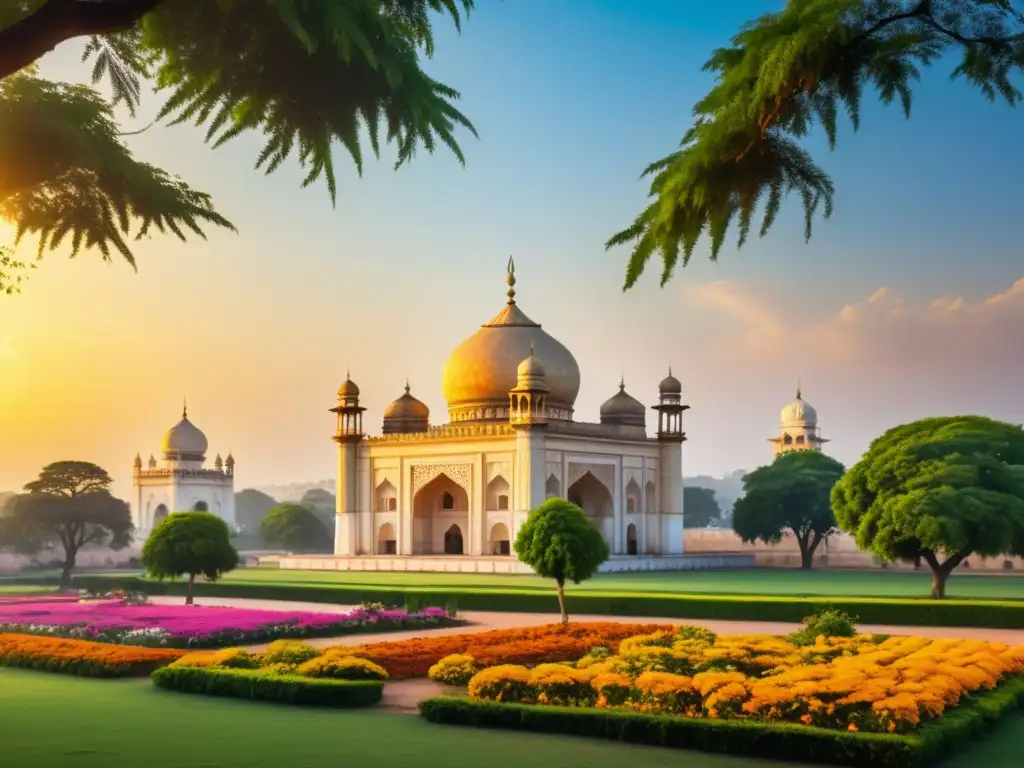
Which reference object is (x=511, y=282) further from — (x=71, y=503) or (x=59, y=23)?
(x=59, y=23)

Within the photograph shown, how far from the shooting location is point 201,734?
9258mm

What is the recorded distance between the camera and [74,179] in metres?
6.82

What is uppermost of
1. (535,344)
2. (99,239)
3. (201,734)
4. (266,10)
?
(535,344)

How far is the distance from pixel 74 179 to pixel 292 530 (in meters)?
55.2

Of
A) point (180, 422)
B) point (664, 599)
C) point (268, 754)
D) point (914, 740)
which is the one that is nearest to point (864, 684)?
point (914, 740)

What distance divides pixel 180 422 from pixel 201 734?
169ft

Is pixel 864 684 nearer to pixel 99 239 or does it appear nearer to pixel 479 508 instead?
pixel 99 239

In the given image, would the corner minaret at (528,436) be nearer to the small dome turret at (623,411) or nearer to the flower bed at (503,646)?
the small dome turret at (623,411)

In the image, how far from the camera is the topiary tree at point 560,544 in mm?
18766

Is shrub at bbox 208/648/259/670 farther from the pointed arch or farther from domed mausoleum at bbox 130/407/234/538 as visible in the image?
domed mausoleum at bbox 130/407/234/538

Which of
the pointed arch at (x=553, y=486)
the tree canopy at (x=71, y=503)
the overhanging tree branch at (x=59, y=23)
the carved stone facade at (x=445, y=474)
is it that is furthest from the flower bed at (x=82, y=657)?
the tree canopy at (x=71, y=503)

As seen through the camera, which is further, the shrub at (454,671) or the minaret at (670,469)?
the minaret at (670,469)

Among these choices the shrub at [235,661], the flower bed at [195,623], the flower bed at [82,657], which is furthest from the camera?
the flower bed at [195,623]

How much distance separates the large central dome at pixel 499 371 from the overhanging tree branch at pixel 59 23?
1516 inches
